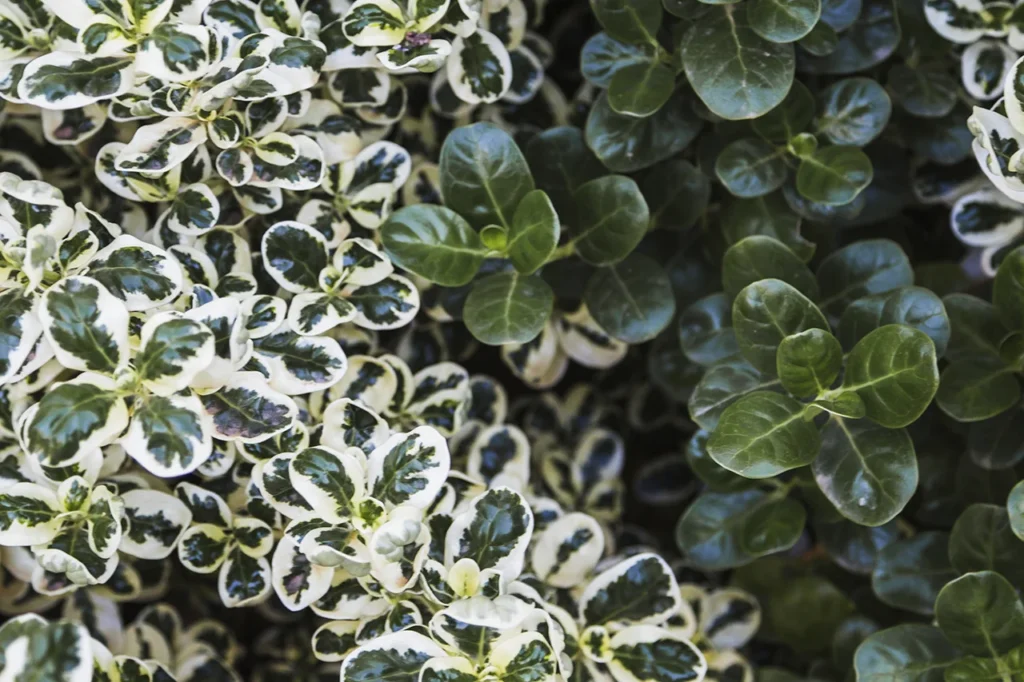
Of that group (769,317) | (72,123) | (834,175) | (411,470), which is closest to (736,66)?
(834,175)

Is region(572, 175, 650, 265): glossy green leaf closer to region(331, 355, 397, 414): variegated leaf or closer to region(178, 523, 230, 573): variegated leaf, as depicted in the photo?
region(331, 355, 397, 414): variegated leaf

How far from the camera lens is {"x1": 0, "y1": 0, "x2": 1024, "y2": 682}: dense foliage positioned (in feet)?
3.51

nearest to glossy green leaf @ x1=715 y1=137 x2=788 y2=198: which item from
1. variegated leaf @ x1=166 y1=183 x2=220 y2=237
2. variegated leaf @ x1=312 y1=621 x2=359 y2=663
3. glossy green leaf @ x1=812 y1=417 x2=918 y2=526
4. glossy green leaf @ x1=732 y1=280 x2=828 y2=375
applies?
glossy green leaf @ x1=732 y1=280 x2=828 y2=375

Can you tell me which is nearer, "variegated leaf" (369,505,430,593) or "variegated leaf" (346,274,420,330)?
"variegated leaf" (369,505,430,593)

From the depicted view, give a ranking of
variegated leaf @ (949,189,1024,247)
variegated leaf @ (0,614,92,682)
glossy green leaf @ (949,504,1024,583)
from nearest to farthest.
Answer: variegated leaf @ (0,614,92,682)
glossy green leaf @ (949,504,1024,583)
variegated leaf @ (949,189,1024,247)

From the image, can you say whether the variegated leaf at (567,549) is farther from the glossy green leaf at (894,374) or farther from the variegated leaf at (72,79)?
the variegated leaf at (72,79)

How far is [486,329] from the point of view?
1.21 meters

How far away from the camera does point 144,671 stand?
1.20m

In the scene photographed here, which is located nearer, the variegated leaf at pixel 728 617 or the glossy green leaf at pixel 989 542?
the glossy green leaf at pixel 989 542

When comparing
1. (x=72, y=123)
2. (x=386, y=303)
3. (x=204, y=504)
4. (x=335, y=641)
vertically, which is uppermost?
(x=72, y=123)

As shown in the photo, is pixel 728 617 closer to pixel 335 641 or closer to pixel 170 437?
pixel 335 641

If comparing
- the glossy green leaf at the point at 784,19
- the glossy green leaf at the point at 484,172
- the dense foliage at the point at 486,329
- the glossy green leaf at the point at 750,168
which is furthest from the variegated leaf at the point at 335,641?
the glossy green leaf at the point at 784,19

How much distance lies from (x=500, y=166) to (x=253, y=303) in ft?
1.21

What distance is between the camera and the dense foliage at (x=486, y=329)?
1.07 m
